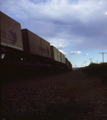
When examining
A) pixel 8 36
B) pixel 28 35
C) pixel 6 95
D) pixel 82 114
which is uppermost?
pixel 28 35

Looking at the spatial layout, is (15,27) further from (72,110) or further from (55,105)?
(72,110)

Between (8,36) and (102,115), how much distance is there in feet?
20.6

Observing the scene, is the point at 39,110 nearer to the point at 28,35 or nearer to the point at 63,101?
the point at 63,101

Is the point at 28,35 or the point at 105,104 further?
the point at 28,35

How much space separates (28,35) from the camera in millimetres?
10906

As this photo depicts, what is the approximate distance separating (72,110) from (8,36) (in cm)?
533

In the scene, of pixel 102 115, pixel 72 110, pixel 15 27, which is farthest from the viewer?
pixel 15 27

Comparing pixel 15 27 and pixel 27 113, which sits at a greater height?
pixel 15 27

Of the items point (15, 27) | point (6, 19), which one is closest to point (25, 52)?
point (15, 27)

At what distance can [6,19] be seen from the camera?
7.89 m

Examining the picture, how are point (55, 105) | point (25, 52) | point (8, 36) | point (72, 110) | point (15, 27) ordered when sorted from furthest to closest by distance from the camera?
point (25, 52)
point (15, 27)
point (8, 36)
point (55, 105)
point (72, 110)

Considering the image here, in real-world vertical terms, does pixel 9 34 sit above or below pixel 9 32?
below

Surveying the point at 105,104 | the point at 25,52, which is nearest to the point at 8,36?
the point at 25,52

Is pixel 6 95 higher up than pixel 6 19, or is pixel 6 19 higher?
pixel 6 19
